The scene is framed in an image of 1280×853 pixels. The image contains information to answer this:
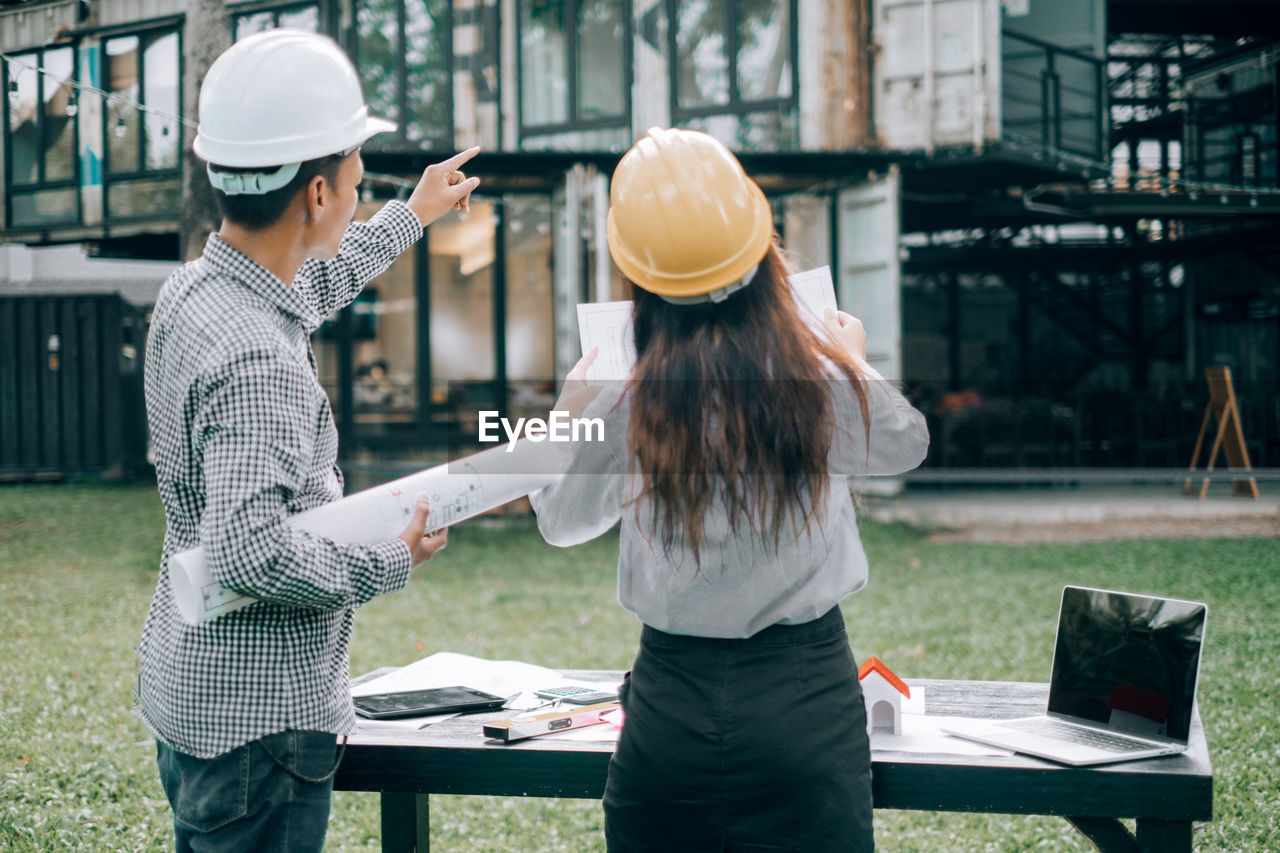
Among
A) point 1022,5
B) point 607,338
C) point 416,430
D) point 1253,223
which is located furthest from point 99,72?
point 1253,223

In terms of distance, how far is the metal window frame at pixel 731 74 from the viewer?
35.4ft

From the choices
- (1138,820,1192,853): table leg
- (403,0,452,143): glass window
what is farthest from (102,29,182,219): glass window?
(1138,820,1192,853): table leg

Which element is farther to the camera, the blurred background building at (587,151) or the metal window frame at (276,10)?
the metal window frame at (276,10)

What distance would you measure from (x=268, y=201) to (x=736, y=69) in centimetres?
988

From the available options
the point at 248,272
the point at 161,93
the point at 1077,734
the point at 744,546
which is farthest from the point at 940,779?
the point at 161,93

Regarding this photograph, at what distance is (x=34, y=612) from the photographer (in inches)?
290

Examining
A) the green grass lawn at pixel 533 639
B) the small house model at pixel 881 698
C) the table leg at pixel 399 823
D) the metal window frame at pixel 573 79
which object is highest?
the metal window frame at pixel 573 79

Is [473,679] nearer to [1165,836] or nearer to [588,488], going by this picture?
[588,488]

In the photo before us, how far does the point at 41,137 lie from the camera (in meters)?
8.85

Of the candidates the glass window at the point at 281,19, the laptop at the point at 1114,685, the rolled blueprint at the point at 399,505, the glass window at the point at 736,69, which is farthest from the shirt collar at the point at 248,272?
the glass window at the point at 736,69

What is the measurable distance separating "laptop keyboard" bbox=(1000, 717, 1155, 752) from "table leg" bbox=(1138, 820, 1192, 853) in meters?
0.14

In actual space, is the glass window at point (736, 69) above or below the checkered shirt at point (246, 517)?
above

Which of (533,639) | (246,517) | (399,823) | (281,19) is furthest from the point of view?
(281,19)

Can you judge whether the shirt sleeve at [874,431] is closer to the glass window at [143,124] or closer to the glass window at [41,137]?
the glass window at [41,137]
